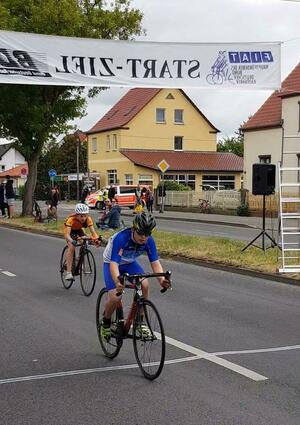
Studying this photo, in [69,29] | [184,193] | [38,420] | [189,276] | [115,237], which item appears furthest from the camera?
[184,193]

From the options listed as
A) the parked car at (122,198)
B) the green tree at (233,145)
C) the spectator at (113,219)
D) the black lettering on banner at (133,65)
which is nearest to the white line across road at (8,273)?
the black lettering on banner at (133,65)

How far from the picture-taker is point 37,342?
692cm

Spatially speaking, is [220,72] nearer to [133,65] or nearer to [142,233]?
[133,65]

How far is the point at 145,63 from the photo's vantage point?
1552 centimetres

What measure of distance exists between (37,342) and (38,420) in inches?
94.3

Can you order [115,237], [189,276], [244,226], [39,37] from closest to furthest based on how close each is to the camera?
[115,237]
[189,276]
[39,37]
[244,226]

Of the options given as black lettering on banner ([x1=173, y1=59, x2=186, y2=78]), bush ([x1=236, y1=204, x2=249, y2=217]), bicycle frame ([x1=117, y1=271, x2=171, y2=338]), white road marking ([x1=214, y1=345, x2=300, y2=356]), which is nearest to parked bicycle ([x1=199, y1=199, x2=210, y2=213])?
bush ([x1=236, y1=204, x2=249, y2=217])

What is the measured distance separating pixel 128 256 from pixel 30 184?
2312 centimetres

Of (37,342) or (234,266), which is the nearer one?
(37,342)

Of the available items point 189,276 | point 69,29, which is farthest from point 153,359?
point 69,29

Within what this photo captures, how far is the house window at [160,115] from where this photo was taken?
6272 centimetres

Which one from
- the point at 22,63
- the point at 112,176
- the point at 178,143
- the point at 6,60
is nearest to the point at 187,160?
the point at 178,143

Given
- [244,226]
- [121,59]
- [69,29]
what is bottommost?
[244,226]

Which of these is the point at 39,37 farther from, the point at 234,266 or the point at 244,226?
the point at 244,226
